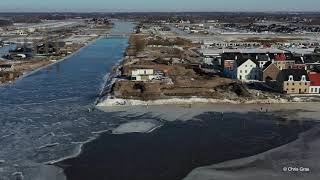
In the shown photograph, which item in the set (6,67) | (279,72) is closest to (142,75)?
(279,72)

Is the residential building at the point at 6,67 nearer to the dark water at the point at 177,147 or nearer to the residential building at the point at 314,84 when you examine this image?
the dark water at the point at 177,147

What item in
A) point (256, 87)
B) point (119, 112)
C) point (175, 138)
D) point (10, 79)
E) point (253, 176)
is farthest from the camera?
point (10, 79)

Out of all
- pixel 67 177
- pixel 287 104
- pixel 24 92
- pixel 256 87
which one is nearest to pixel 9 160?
pixel 67 177

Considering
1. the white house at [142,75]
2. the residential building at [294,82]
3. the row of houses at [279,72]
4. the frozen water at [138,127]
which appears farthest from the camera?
the white house at [142,75]

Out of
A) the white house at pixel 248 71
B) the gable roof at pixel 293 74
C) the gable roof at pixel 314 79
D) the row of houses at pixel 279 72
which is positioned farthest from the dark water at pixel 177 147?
the white house at pixel 248 71

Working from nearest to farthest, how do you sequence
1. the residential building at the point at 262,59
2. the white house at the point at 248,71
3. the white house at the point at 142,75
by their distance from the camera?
the white house at the point at 142,75, the white house at the point at 248,71, the residential building at the point at 262,59

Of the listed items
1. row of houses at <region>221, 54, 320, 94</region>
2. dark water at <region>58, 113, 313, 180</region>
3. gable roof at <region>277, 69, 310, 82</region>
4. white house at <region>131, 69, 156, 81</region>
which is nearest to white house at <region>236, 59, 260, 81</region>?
row of houses at <region>221, 54, 320, 94</region>

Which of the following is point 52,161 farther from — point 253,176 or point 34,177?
point 253,176
